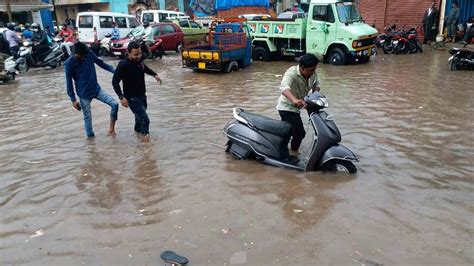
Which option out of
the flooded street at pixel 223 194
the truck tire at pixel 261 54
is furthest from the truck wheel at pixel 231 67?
the flooded street at pixel 223 194

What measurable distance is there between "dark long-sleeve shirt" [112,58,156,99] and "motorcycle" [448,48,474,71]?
9.46 m

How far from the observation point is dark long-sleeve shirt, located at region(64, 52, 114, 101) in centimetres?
583

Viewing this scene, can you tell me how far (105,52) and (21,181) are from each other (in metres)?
14.3

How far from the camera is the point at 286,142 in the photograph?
15.9 ft

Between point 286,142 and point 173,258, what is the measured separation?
2247 mm

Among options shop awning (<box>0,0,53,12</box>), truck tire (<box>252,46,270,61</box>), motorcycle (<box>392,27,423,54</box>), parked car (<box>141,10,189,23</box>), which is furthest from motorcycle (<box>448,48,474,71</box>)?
shop awning (<box>0,0,53,12</box>)

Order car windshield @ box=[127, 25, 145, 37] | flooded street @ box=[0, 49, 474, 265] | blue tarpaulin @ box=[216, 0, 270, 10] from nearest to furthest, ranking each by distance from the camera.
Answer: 1. flooded street @ box=[0, 49, 474, 265]
2. car windshield @ box=[127, 25, 145, 37]
3. blue tarpaulin @ box=[216, 0, 270, 10]

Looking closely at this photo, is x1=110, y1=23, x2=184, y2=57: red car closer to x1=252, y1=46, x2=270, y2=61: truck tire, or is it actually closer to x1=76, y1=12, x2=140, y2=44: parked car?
x1=76, y1=12, x2=140, y2=44: parked car

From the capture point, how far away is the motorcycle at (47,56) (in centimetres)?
1364

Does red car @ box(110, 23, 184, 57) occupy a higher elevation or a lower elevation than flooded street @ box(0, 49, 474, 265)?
higher

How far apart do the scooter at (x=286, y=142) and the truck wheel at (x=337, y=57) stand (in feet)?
29.1

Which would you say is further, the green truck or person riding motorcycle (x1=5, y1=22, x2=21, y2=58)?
person riding motorcycle (x1=5, y1=22, x2=21, y2=58)

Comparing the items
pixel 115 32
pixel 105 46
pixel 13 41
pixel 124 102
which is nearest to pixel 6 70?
pixel 13 41

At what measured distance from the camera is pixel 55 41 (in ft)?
51.3
